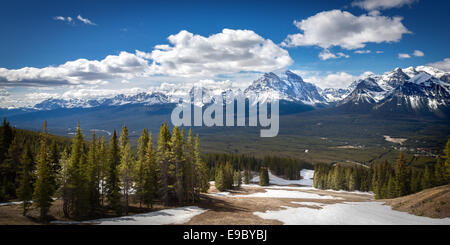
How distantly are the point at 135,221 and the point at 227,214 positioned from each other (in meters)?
11.9

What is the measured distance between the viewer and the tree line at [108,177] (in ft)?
97.5

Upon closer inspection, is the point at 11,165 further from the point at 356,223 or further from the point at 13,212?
the point at 356,223

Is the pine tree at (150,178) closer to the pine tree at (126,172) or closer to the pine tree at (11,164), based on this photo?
the pine tree at (126,172)

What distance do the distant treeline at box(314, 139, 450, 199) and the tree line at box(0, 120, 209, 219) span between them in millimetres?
51582

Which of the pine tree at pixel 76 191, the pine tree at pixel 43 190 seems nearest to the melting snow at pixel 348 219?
the pine tree at pixel 76 191

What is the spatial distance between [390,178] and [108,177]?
227 feet

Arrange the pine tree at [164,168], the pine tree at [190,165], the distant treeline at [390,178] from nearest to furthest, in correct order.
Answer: the pine tree at [164,168], the pine tree at [190,165], the distant treeline at [390,178]

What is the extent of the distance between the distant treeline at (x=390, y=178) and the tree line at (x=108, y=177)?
169ft

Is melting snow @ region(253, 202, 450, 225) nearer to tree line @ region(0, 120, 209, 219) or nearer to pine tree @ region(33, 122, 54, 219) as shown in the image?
tree line @ region(0, 120, 209, 219)

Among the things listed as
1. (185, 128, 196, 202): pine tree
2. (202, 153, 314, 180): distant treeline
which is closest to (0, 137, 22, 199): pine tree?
(185, 128, 196, 202): pine tree

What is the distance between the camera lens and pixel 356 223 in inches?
1081

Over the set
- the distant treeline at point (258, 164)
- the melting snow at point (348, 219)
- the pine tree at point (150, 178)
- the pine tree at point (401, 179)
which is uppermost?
the pine tree at point (150, 178)

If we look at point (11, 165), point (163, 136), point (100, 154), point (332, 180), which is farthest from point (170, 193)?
point (332, 180)

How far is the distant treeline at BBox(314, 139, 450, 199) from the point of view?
204ft
